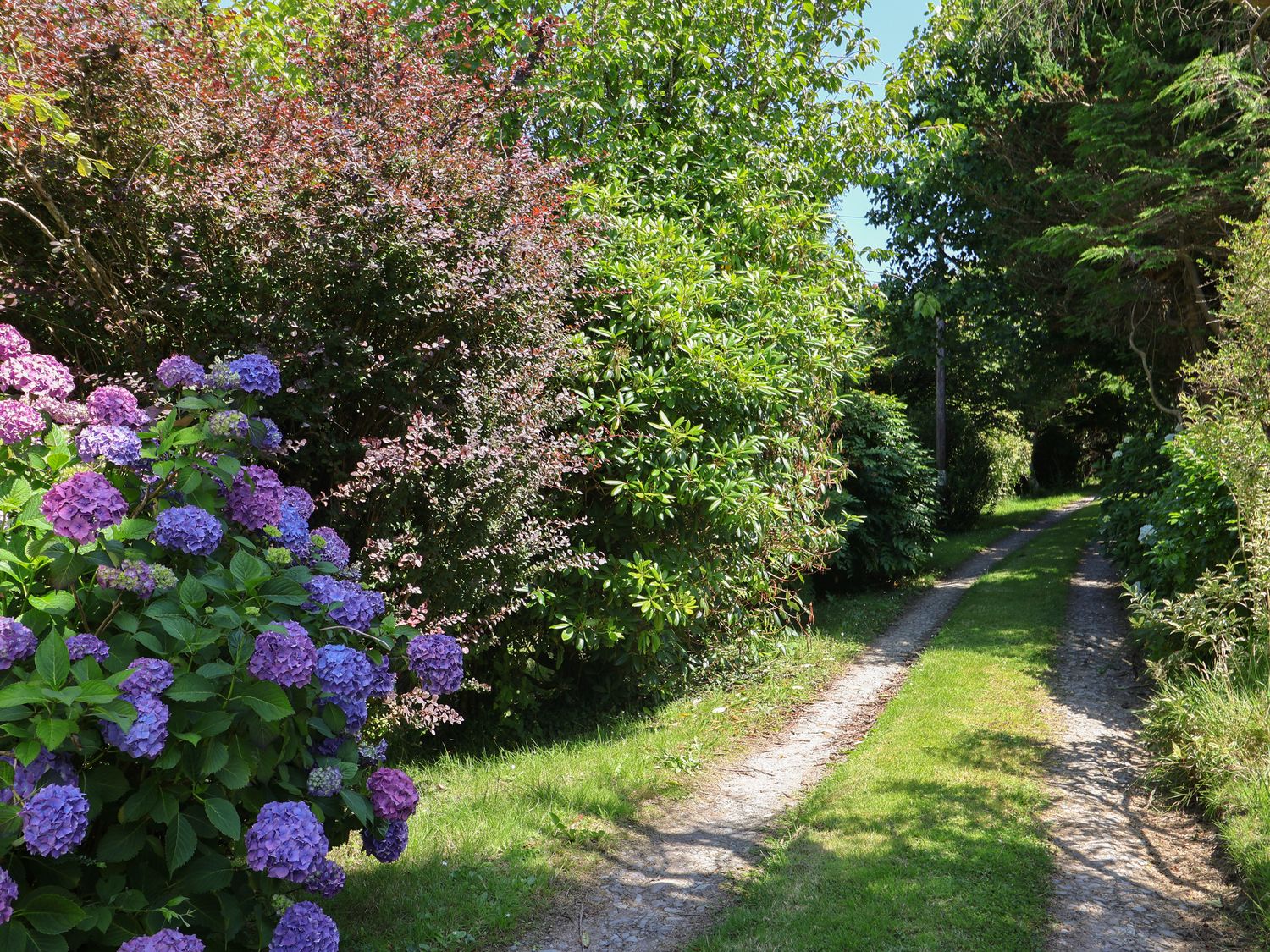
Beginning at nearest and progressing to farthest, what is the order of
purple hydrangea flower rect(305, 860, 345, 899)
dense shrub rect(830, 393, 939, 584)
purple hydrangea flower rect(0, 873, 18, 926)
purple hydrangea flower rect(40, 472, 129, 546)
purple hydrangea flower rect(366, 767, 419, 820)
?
purple hydrangea flower rect(0, 873, 18, 926)
purple hydrangea flower rect(40, 472, 129, 546)
purple hydrangea flower rect(305, 860, 345, 899)
purple hydrangea flower rect(366, 767, 419, 820)
dense shrub rect(830, 393, 939, 584)

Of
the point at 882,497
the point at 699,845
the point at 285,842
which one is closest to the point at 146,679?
the point at 285,842

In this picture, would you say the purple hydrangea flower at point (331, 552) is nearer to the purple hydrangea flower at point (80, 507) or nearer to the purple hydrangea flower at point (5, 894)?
the purple hydrangea flower at point (80, 507)

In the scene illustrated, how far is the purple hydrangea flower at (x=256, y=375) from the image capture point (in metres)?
3.14

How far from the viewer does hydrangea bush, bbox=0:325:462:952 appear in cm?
229

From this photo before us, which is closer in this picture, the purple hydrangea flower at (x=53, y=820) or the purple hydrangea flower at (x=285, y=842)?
the purple hydrangea flower at (x=53, y=820)

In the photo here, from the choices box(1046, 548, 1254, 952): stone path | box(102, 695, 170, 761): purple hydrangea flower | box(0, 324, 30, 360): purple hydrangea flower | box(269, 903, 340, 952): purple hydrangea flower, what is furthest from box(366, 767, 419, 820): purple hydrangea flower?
box(1046, 548, 1254, 952): stone path

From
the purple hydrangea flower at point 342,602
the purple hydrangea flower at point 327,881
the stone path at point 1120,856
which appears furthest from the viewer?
the stone path at point 1120,856

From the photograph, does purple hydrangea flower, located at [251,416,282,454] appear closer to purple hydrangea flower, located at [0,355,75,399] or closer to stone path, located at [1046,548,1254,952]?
purple hydrangea flower, located at [0,355,75,399]

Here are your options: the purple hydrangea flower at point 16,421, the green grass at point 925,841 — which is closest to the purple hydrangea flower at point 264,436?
the purple hydrangea flower at point 16,421

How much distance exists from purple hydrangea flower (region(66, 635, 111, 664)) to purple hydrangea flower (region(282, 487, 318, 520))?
34.7 inches

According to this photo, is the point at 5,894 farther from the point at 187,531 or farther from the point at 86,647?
the point at 187,531

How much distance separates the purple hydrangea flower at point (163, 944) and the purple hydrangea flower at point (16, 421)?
1.63 m

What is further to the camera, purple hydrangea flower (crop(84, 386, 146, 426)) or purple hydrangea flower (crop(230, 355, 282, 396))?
purple hydrangea flower (crop(230, 355, 282, 396))

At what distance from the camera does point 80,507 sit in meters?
2.54
